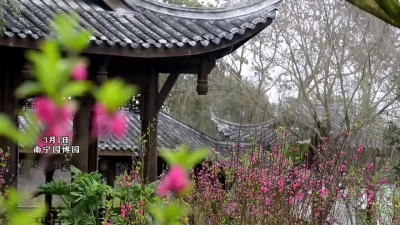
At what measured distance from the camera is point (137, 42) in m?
5.80

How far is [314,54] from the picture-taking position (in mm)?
15094

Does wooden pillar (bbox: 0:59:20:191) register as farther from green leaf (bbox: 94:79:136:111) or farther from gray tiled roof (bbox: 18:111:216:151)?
green leaf (bbox: 94:79:136:111)

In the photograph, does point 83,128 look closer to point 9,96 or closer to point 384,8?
point 9,96

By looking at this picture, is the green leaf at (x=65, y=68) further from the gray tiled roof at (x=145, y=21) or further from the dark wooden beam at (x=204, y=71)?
the dark wooden beam at (x=204, y=71)

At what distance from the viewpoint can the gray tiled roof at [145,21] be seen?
5.66 m

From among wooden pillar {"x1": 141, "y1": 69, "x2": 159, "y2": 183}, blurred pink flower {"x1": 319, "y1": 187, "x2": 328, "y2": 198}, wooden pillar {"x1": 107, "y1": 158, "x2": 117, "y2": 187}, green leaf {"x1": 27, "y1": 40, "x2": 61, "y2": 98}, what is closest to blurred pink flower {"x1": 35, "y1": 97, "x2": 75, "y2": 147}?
green leaf {"x1": 27, "y1": 40, "x2": 61, "y2": 98}

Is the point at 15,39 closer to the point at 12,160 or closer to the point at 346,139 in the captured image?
the point at 12,160

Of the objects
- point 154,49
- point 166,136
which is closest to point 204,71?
point 154,49

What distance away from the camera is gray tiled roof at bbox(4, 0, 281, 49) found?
18.6 feet

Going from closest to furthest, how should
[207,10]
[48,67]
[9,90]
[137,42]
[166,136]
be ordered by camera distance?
[48,67] → [137,42] → [9,90] → [207,10] → [166,136]

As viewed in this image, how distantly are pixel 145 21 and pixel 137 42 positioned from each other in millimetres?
794

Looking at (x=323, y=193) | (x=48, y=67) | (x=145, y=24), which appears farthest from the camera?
(x=145, y=24)

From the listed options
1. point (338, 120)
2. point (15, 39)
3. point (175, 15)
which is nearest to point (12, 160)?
point (15, 39)

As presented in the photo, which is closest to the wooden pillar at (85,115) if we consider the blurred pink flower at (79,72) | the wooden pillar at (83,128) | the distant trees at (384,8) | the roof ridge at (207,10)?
the wooden pillar at (83,128)
